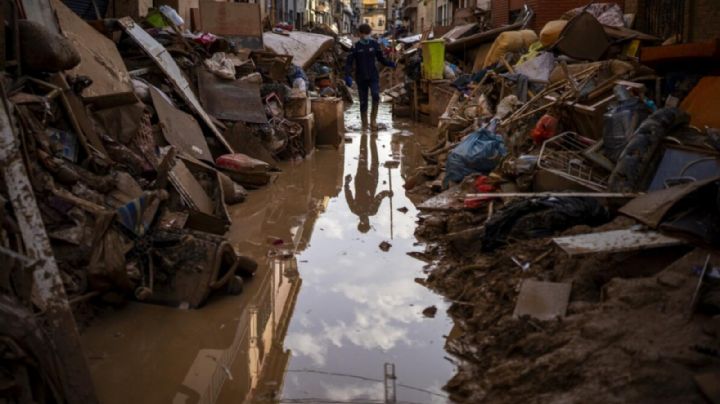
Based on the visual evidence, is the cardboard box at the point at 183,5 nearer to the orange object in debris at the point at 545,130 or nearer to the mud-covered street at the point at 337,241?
the mud-covered street at the point at 337,241

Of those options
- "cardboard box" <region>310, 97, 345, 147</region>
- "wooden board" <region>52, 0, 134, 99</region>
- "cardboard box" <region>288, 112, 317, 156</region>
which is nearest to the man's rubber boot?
"cardboard box" <region>310, 97, 345, 147</region>

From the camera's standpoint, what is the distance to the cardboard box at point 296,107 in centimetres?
1054

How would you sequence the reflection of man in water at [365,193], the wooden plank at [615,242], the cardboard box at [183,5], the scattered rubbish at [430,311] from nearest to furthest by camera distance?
the wooden plank at [615,242], the scattered rubbish at [430,311], the reflection of man in water at [365,193], the cardboard box at [183,5]

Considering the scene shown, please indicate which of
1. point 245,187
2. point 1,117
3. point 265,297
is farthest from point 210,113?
point 1,117

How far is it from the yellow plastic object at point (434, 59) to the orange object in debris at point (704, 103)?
7935 mm

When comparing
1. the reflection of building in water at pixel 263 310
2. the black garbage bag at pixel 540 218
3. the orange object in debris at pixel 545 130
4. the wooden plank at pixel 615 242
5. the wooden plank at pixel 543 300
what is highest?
the orange object in debris at pixel 545 130

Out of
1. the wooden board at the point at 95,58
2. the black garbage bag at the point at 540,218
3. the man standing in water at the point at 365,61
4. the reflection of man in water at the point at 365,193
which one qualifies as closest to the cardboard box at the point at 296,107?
the reflection of man in water at the point at 365,193

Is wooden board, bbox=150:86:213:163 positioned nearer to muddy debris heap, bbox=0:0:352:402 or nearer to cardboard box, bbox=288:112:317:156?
muddy debris heap, bbox=0:0:352:402

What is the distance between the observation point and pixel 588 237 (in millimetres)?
4367

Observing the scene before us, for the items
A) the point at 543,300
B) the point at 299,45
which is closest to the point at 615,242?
the point at 543,300

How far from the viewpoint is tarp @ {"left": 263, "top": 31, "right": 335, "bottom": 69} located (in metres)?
14.8

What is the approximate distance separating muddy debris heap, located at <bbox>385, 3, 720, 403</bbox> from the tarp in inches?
237

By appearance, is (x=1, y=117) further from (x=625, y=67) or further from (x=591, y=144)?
(x=625, y=67)

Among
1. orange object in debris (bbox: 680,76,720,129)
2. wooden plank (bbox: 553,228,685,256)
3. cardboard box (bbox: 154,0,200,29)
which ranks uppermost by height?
cardboard box (bbox: 154,0,200,29)
